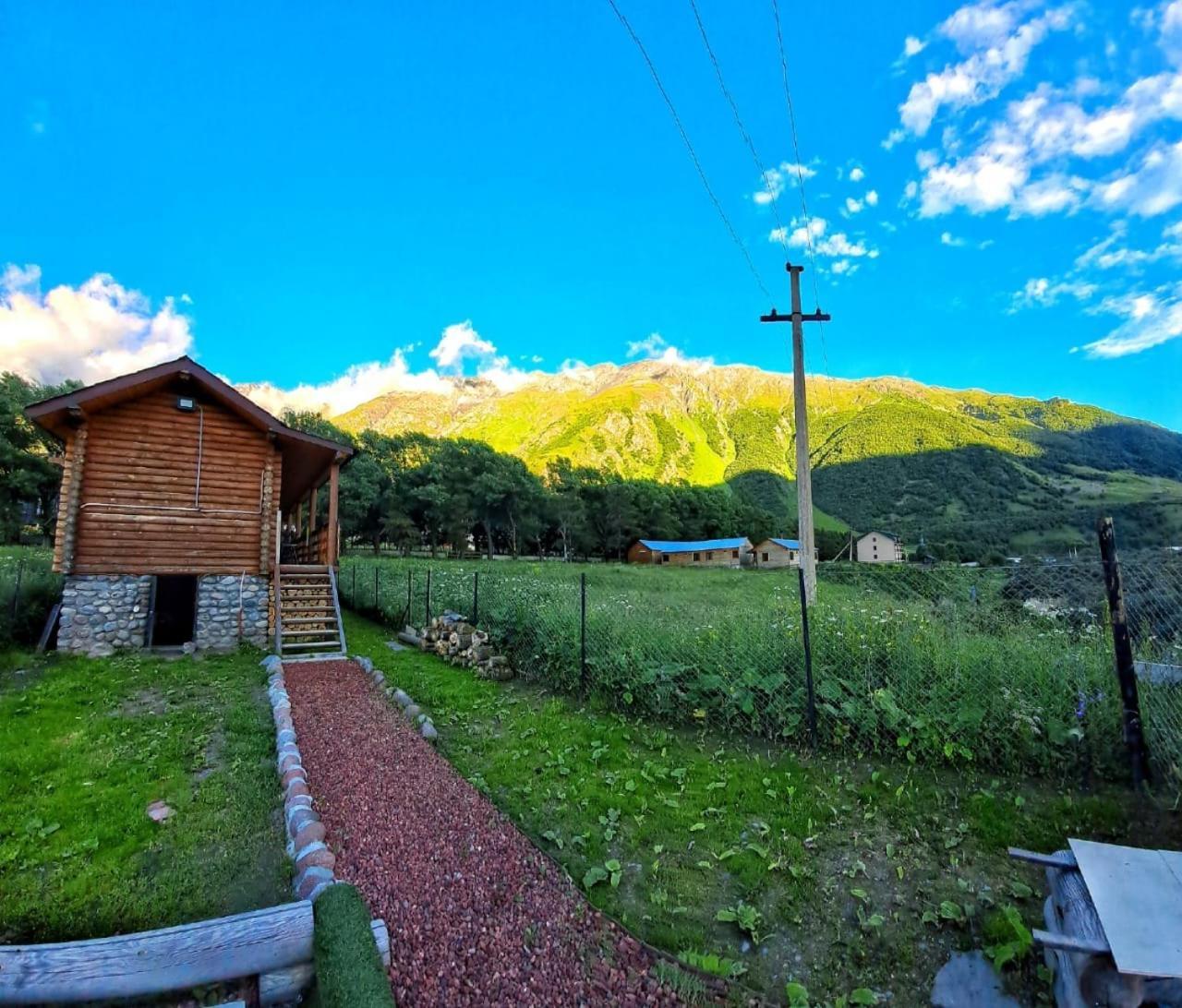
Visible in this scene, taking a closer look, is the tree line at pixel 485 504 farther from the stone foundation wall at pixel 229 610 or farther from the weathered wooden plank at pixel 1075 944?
the weathered wooden plank at pixel 1075 944

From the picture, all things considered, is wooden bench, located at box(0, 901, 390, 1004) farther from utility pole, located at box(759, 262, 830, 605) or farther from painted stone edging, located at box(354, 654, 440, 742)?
utility pole, located at box(759, 262, 830, 605)

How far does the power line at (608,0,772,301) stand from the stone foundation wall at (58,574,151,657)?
1157cm

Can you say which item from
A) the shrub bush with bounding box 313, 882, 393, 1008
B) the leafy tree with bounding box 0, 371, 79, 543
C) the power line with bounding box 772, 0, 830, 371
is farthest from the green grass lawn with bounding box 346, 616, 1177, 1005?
the leafy tree with bounding box 0, 371, 79, 543

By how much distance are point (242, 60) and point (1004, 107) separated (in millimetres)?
18389

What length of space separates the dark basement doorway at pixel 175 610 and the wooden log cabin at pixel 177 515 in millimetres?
2939

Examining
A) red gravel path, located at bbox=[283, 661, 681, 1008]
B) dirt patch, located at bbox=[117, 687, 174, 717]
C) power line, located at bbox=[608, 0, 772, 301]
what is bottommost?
red gravel path, located at bbox=[283, 661, 681, 1008]

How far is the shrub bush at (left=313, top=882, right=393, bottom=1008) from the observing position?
223cm

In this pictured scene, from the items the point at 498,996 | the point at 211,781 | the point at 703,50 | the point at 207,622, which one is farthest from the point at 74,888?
the point at 703,50

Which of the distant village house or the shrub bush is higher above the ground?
the distant village house

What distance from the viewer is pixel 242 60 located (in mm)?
13016

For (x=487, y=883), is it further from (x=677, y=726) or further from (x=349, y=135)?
(x=349, y=135)

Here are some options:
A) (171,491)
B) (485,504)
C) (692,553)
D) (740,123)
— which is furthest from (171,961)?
(692,553)

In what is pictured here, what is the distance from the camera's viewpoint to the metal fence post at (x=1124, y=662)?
3.66 m

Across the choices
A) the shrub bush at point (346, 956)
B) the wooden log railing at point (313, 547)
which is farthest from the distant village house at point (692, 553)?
the shrub bush at point (346, 956)
